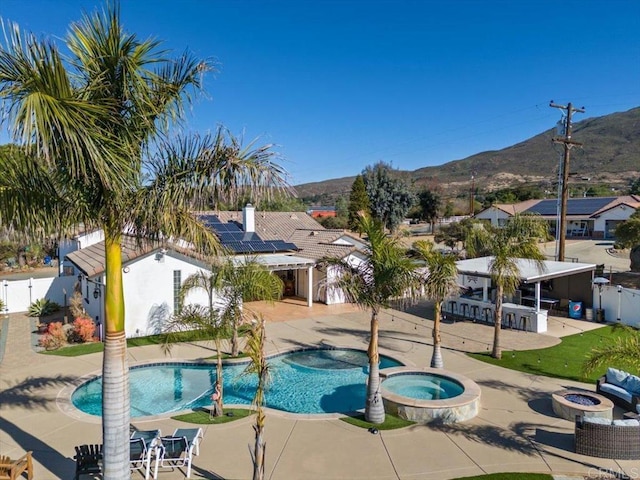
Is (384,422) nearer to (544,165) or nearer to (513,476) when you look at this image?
(513,476)

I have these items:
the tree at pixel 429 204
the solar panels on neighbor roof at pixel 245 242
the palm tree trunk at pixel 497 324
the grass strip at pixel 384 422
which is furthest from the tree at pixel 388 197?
the grass strip at pixel 384 422

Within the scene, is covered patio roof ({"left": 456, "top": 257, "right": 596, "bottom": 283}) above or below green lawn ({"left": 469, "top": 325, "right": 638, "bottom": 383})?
above

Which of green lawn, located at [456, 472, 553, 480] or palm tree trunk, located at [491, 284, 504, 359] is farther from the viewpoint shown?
palm tree trunk, located at [491, 284, 504, 359]

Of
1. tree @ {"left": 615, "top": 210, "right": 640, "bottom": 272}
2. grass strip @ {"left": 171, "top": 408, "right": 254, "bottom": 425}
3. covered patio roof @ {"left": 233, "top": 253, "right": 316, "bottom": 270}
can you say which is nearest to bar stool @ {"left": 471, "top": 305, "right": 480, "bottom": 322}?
covered patio roof @ {"left": 233, "top": 253, "right": 316, "bottom": 270}

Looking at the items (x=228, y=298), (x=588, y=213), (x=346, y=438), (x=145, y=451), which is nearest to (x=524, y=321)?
(x=346, y=438)

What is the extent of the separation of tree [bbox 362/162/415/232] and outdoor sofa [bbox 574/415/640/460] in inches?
Result: 2034

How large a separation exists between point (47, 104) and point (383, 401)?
10.7 metres

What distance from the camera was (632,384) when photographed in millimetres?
12461

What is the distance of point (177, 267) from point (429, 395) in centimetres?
1334

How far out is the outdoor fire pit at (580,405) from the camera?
37.2 feet

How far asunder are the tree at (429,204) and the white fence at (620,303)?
4826cm

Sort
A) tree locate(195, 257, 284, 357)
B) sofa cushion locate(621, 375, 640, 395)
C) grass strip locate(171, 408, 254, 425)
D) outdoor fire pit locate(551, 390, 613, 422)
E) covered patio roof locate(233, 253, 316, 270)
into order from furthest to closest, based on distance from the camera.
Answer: covered patio roof locate(233, 253, 316, 270) < tree locate(195, 257, 284, 357) < sofa cushion locate(621, 375, 640, 395) < grass strip locate(171, 408, 254, 425) < outdoor fire pit locate(551, 390, 613, 422)

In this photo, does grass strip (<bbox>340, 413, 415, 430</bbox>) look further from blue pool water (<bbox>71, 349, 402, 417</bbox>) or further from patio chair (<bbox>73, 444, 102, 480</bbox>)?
patio chair (<bbox>73, 444, 102, 480</bbox>)

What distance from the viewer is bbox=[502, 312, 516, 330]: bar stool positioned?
22.2 metres
